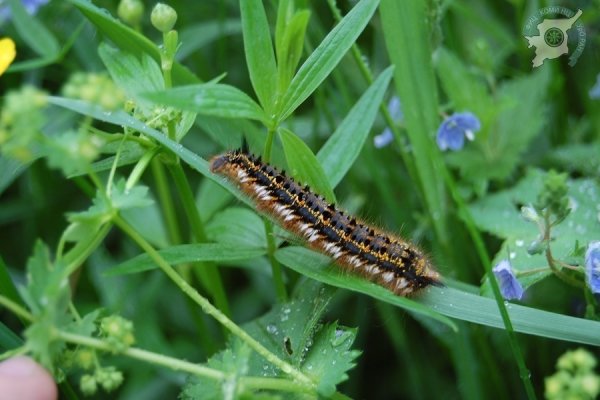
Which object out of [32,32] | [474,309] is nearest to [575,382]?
[474,309]

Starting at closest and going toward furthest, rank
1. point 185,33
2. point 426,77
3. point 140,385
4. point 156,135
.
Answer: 1. point 156,135
2. point 426,77
3. point 140,385
4. point 185,33

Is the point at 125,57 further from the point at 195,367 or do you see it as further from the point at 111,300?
the point at 111,300

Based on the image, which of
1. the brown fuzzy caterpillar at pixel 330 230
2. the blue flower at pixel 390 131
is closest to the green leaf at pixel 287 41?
the brown fuzzy caterpillar at pixel 330 230

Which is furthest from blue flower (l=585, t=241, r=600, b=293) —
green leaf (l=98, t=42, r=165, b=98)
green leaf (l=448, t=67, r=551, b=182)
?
green leaf (l=98, t=42, r=165, b=98)

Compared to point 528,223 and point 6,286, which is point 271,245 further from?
point 528,223

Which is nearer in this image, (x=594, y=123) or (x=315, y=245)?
(x=315, y=245)

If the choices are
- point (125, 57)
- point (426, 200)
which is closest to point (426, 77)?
point (426, 200)

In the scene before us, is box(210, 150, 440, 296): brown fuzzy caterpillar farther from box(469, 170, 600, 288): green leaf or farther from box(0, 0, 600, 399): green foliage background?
box(469, 170, 600, 288): green leaf
